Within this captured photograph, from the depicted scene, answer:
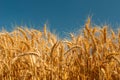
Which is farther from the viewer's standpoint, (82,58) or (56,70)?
(82,58)

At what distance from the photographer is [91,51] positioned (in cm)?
363

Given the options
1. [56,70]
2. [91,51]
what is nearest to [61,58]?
[56,70]

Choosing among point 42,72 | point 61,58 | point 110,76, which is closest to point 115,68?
point 110,76

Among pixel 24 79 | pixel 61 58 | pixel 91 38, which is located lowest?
pixel 24 79

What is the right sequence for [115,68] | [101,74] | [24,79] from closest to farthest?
[24,79]
[101,74]
[115,68]

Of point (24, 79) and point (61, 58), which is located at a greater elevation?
point (61, 58)

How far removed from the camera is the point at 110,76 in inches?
131

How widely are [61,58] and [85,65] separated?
340 mm

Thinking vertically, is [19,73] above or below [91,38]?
below

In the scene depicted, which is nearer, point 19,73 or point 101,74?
point 101,74

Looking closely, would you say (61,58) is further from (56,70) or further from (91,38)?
(91,38)

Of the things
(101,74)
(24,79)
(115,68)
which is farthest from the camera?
(115,68)

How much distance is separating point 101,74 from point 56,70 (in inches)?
19.2

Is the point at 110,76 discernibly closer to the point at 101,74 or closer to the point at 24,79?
the point at 101,74
